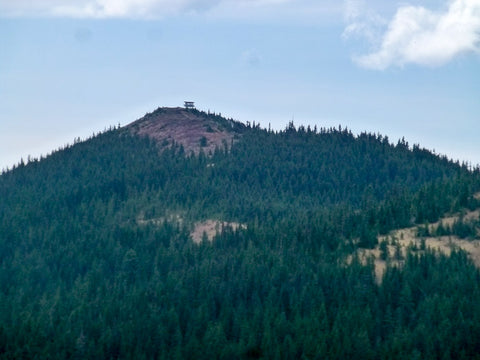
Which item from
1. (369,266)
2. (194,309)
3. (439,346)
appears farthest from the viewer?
(369,266)

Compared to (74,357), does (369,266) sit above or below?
above

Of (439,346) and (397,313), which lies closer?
(439,346)

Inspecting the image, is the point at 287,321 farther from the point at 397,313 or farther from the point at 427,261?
the point at 427,261

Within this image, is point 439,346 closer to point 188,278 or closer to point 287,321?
point 287,321

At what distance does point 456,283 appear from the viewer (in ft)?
592

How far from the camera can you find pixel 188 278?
7677 inches

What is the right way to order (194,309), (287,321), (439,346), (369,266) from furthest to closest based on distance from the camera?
(369,266) → (194,309) → (287,321) → (439,346)

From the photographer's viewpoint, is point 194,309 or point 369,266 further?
point 369,266

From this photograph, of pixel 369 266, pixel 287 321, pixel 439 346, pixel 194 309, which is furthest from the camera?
pixel 369 266

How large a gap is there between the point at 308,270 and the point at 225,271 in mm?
18179

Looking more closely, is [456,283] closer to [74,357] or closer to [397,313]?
[397,313]

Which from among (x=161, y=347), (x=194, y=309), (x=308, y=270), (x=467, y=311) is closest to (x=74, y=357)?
(x=161, y=347)

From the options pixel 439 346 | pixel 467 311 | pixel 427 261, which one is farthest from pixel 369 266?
pixel 439 346

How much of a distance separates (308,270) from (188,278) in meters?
25.7
